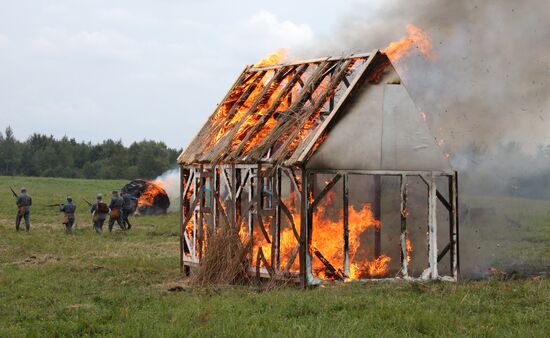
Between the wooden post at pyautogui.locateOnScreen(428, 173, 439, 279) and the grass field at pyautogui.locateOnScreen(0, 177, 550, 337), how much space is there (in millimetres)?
1246

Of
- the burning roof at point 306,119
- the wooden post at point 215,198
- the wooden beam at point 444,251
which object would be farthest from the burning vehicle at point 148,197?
the wooden beam at point 444,251

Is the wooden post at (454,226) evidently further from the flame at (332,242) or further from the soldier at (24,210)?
the soldier at (24,210)

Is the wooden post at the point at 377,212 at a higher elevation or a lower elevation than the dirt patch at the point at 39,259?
higher

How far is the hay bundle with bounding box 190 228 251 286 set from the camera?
16656 millimetres

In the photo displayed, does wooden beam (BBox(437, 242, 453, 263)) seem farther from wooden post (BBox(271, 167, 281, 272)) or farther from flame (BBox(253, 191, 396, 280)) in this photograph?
wooden post (BBox(271, 167, 281, 272))

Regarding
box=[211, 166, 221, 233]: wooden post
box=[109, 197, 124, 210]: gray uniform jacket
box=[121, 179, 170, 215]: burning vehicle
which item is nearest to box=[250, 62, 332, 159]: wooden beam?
box=[211, 166, 221, 233]: wooden post

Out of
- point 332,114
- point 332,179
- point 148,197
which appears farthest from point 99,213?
point 332,114

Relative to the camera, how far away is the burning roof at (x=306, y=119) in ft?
52.5

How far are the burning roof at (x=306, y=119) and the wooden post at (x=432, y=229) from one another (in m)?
0.56

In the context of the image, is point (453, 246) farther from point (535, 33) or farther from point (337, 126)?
point (535, 33)

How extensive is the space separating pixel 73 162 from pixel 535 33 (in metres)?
84.8

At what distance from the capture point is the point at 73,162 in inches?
3868

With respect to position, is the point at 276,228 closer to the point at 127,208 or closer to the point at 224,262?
the point at 224,262

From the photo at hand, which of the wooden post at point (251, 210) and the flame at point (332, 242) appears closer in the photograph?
the flame at point (332, 242)
